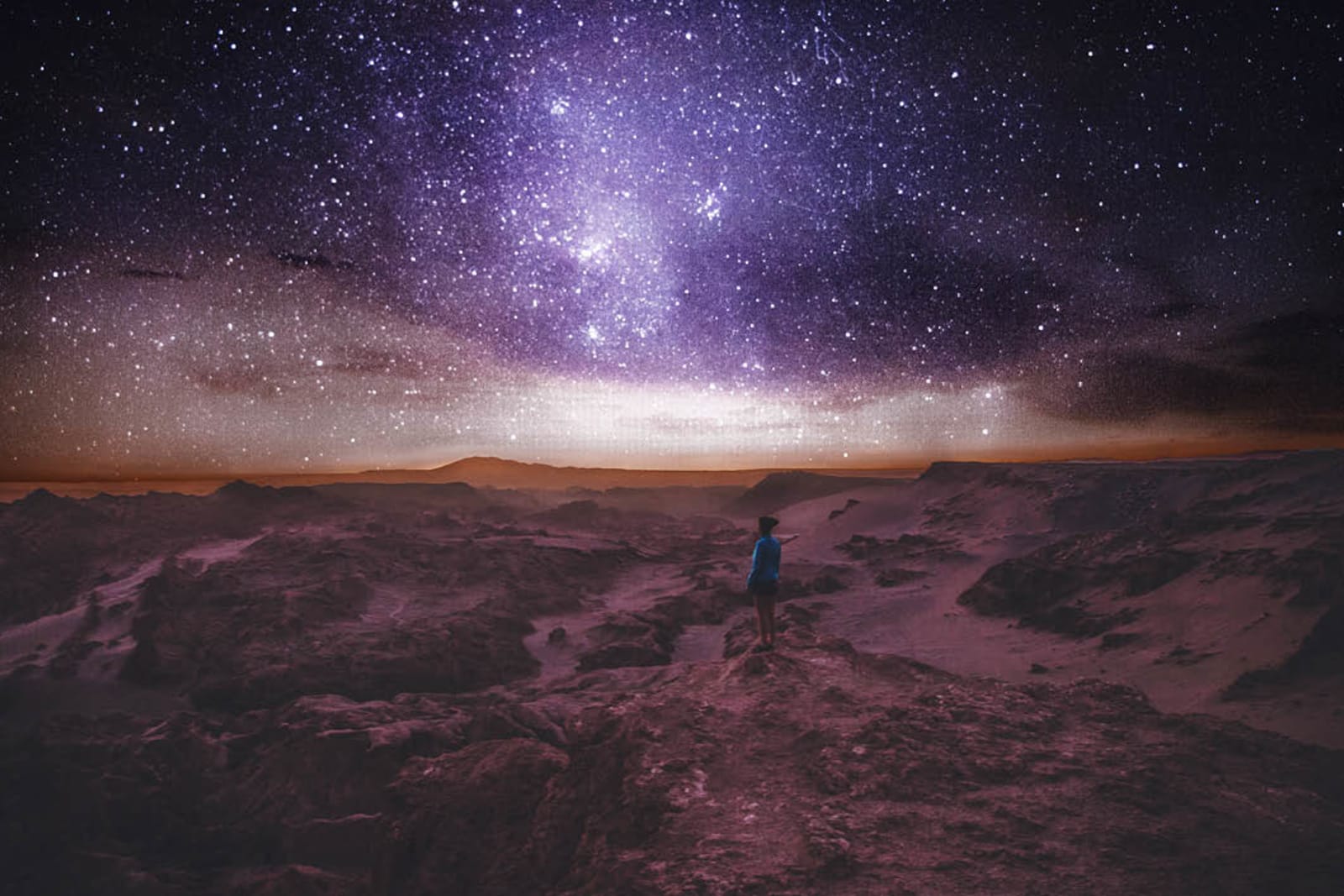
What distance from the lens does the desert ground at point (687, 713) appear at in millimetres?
4988

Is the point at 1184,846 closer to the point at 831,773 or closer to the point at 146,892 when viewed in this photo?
the point at 831,773

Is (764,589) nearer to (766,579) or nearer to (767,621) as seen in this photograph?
(766,579)

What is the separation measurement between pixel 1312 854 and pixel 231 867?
9.48 metres

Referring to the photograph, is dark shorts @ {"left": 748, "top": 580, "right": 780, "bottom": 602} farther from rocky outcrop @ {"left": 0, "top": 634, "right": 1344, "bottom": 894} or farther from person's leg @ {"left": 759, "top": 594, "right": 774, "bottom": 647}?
rocky outcrop @ {"left": 0, "top": 634, "right": 1344, "bottom": 894}

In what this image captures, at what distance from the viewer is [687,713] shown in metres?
6.82

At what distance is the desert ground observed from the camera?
499 cm

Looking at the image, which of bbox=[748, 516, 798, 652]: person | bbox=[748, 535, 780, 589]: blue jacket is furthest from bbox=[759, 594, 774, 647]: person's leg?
bbox=[748, 535, 780, 589]: blue jacket

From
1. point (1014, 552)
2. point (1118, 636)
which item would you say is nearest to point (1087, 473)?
point (1014, 552)

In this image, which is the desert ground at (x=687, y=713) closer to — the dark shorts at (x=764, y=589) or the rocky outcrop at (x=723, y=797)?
the rocky outcrop at (x=723, y=797)

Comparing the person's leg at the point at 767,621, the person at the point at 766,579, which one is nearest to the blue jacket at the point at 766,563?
the person at the point at 766,579

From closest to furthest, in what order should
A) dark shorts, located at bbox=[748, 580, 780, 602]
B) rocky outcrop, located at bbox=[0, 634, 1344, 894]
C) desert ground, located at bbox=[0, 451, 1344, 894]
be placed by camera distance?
rocky outcrop, located at bbox=[0, 634, 1344, 894] < desert ground, located at bbox=[0, 451, 1344, 894] < dark shorts, located at bbox=[748, 580, 780, 602]

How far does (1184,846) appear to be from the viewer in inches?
183

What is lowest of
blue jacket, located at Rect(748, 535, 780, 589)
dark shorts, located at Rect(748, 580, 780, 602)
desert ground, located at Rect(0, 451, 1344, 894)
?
desert ground, located at Rect(0, 451, 1344, 894)

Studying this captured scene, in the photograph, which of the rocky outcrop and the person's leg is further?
the person's leg
